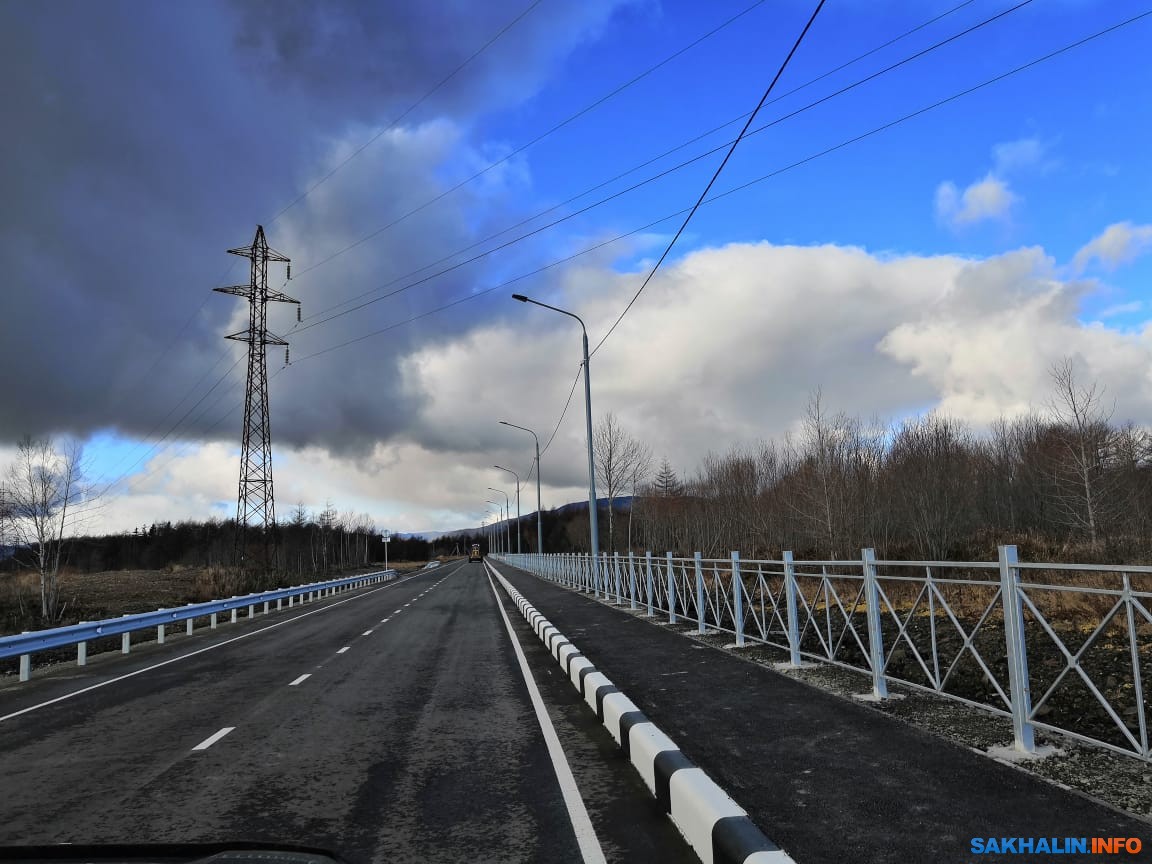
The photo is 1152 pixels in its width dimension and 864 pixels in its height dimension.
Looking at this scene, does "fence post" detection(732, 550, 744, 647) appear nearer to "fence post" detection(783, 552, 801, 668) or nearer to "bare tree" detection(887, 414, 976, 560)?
"fence post" detection(783, 552, 801, 668)

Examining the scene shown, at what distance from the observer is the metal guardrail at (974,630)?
17.2ft

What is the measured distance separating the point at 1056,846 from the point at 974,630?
103 inches

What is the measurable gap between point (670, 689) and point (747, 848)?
506cm

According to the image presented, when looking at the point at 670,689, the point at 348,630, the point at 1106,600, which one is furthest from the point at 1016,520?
the point at 670,689

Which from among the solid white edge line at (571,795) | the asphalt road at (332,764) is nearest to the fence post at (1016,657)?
the asphalt road at (332,764)

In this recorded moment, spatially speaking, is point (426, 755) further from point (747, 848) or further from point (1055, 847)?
→ point (1055, 847)

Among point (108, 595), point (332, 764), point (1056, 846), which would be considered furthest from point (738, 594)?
point (108, 595)

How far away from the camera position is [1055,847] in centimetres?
375

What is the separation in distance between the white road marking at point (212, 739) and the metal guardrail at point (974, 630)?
6.47 m

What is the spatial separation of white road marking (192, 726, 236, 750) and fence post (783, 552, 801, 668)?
6.52 meters

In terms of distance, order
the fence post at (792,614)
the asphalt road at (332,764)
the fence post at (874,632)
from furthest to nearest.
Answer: the fence post at (792,614) < the fence post at (874,632) < the asphalt road at (332,764)

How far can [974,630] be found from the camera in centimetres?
618

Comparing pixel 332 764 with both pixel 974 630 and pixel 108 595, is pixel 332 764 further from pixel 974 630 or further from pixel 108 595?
pixel 108 595

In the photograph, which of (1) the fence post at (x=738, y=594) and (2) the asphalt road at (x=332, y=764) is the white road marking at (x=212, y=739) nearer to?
(2) the asphalt road at (x=332, y=764)
